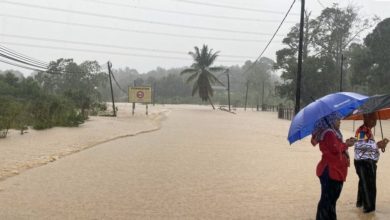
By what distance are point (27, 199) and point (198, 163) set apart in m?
6.51

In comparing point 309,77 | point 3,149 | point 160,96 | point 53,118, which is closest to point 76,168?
point 3,149

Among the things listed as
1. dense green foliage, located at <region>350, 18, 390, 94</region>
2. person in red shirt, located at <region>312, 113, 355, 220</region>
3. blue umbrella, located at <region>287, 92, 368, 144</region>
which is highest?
dense green foliage, located at <region>350, 18, 390, 94</region>

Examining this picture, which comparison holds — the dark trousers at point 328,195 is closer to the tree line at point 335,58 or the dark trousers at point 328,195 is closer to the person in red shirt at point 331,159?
the person in red shirt at point 331,159

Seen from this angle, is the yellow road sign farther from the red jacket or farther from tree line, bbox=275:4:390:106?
the red jacket

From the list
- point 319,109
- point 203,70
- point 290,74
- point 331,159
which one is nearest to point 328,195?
point 331,159

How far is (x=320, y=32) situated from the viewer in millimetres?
81000

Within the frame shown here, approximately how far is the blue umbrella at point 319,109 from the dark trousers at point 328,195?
0.57 metres

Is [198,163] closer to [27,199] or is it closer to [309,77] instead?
[27,199]

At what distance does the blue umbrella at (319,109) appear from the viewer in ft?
20.7

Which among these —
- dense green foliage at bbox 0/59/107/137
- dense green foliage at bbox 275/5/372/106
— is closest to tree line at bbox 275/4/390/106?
dense green foliage at bbox 275/5/372/106

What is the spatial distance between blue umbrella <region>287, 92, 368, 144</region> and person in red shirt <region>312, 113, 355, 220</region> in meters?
0.14

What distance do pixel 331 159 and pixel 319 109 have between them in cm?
63

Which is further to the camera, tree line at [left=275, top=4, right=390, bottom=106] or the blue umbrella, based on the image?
tree line at [left=275, top=4, right=390, bottom=106]

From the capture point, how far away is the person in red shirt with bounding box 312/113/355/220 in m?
6.37
